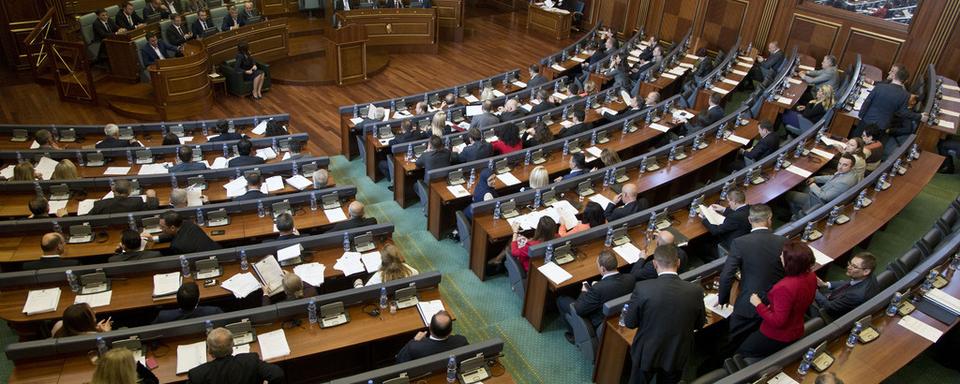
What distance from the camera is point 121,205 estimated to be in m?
6.07

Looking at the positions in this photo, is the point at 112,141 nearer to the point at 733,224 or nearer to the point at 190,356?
the point at 190,356

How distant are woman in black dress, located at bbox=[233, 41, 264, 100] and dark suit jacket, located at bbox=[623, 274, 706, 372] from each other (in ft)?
30.4

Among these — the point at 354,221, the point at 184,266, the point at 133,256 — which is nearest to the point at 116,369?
the point at 184,266

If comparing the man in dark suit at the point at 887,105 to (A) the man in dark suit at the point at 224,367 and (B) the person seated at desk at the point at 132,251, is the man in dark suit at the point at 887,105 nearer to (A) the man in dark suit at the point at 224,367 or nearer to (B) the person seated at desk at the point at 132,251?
(A) the man in dark suit at the point at 224,367

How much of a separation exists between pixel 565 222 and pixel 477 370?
231 centimetres

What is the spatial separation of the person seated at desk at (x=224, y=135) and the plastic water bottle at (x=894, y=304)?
23.7ft

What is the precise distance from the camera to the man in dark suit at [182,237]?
17.9 ft

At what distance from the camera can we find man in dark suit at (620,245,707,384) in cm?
411

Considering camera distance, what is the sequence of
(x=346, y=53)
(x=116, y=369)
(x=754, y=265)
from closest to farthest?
1. (x=116, y=369)
2. (x=754, y=265)
3. (x=346, y=53)

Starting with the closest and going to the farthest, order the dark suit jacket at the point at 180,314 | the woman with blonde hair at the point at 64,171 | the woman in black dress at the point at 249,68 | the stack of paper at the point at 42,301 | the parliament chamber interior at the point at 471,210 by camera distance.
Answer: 1. the parliament chamber interior at the point at 471,210
2. the dark suit jacket at the point at 180,314
3. the stack of paper at the point at 42,301
4. the woman with blonde hair at the point at 64,171
5. the woman in black dress at the point at 249,68

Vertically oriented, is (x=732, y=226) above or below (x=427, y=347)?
above

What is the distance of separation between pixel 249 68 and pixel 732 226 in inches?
356

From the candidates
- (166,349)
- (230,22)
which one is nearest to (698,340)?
(166,349)

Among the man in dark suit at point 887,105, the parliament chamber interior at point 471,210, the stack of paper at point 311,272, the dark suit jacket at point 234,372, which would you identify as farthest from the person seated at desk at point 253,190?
the man in dark suit at point 887,105
